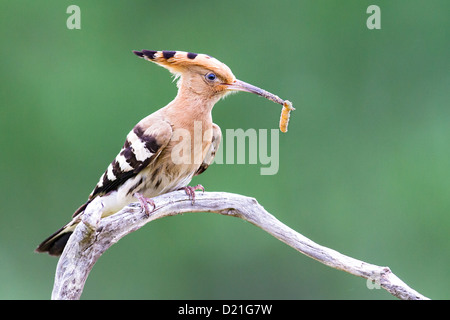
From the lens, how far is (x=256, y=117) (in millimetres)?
6066

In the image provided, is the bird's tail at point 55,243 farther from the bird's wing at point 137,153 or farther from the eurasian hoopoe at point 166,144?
the bird's wing at point 137,153

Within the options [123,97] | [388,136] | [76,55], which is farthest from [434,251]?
[76,55]

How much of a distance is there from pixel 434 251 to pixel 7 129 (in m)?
3.45

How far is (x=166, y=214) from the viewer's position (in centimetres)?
296

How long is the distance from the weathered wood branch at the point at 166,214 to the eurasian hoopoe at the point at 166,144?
13 cm

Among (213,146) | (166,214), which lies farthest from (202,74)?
(166,214)

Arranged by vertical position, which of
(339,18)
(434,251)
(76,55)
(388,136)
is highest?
(339,18)

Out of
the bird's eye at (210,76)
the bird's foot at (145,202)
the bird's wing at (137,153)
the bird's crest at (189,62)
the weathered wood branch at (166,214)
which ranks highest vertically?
the bird's crest at (189,62)

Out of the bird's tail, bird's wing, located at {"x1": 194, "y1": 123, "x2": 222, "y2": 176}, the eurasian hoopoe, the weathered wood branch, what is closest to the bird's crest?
the eurasian hoopoe

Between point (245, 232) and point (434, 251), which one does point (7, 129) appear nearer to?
point (245, 232)

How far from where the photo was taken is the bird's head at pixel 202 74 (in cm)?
328

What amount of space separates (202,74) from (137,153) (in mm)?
443

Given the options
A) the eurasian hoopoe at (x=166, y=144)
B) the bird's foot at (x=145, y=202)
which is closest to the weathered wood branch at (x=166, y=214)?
the bird's foot at (x=145, y=202)

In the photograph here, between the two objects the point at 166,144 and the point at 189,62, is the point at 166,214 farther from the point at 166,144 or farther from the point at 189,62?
the point at 189,62
